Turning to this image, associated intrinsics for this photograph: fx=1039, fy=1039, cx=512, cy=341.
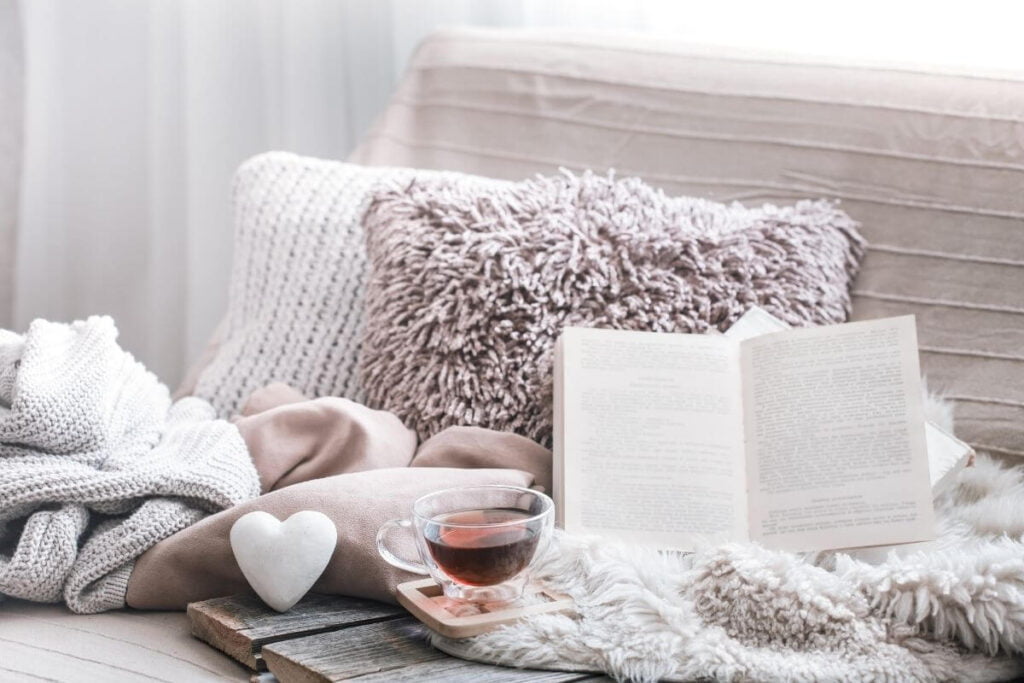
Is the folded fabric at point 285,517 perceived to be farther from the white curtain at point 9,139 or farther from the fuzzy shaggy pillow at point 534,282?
the white curtain at point 9,139

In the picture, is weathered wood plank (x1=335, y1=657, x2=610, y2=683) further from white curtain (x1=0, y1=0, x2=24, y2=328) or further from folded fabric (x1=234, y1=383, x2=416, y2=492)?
white curtain (x1=0, y1=0, x2=24, y2=328)

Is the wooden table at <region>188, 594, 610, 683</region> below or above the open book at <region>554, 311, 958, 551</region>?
below

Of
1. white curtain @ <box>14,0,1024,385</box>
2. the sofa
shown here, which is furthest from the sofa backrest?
white curtain @ <box>14,0,1024,385</box>

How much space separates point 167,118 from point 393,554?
4.16ft

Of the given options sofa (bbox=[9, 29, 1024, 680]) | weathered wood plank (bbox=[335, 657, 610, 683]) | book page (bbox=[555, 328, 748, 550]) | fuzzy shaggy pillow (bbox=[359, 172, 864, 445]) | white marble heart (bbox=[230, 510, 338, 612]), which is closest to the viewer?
weathered wood plank (bbox=[335, 657, 610, 683])

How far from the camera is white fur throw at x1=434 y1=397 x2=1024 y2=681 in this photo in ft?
2.27

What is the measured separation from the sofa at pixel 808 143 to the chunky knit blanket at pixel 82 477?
2.03 ft

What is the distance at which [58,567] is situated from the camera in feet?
2.71

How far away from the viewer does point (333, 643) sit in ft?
2.42

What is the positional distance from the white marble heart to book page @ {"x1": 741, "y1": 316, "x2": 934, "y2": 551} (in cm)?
37

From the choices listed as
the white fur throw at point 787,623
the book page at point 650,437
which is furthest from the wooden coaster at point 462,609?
the book page at point 650,437

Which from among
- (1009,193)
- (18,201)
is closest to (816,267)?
(1009,193)

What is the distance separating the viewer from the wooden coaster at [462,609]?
→ 2.35 ft

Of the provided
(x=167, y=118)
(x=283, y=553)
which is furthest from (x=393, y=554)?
(x=167, y=118)
